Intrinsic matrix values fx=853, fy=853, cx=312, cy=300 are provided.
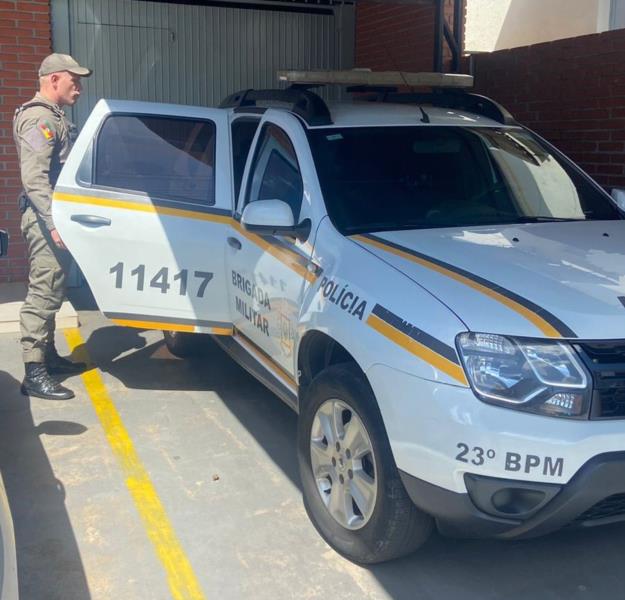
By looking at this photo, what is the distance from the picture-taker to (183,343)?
6629 millimetres

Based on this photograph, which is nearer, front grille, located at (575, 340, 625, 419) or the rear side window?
front grille, located at (575, 340, 625, 419)

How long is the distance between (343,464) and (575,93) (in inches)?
183

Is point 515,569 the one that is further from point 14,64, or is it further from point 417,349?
point 14,64

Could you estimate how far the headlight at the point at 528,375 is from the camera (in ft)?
9.55

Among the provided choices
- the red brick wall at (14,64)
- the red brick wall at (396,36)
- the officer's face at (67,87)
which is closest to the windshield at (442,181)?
the officer's face at (67,87)

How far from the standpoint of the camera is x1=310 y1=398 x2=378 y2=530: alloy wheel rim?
3.45 m

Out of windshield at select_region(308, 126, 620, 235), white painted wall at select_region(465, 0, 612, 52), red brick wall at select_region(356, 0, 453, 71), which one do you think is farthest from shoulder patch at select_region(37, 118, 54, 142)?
white painted wall at select_region(465, 0, 612, 52)

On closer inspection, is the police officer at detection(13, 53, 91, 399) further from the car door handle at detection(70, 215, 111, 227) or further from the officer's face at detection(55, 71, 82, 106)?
the car door handle at detection(70, 215, 111, 227)

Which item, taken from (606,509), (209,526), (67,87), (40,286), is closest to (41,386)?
(40,286)

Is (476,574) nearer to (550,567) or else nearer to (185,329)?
(550,567)

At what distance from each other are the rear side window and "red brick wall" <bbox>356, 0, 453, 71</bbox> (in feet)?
12.6

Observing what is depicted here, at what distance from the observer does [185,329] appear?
5.19 m

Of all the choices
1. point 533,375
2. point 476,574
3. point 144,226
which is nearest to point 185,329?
point 144,226

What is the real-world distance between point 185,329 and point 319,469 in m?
1.67
